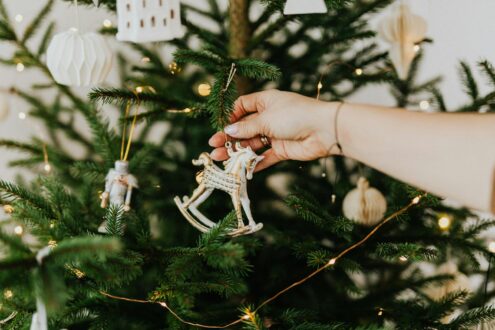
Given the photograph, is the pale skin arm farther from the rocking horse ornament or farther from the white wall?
the white wall

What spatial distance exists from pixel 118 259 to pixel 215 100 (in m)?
0.28

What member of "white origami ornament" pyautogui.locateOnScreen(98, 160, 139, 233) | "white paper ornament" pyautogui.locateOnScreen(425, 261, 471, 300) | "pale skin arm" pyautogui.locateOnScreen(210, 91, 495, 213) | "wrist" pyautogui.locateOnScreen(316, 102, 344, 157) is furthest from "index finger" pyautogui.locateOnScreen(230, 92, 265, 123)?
"white paper ornament" pyautogui.locateOnScreen(425, 261, 471, 300)

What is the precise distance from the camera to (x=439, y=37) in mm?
1911

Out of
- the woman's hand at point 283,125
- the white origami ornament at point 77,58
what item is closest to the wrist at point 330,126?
the woman's hand at point 283,125

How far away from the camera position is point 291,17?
1.05m

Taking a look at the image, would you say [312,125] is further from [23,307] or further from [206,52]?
[23,307]

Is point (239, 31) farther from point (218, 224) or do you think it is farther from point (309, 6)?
point (218, 224)

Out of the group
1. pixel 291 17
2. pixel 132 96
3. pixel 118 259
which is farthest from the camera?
pixel 291 17

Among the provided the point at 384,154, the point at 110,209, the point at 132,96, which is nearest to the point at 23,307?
the point at 110,209

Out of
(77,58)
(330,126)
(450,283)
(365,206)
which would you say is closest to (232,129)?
(330,126)

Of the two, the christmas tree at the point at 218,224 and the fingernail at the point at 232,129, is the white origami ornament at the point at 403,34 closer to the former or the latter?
the christmas tree at the point at 218,224

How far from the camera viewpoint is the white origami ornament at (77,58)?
879mm

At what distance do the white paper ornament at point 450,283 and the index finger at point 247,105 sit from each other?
2.24ft

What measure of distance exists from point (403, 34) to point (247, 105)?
15.9 inches
